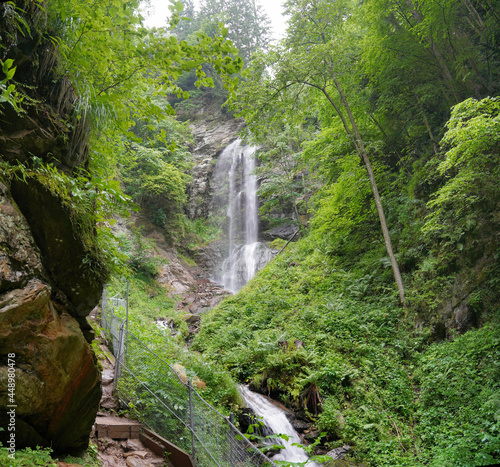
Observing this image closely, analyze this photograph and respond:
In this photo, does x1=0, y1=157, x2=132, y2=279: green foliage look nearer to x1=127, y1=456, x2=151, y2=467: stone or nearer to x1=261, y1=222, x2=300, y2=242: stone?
x1=127, y1=456, x2=151, y2=467: stone

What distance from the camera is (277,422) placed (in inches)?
282

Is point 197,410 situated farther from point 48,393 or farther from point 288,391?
point 288,391

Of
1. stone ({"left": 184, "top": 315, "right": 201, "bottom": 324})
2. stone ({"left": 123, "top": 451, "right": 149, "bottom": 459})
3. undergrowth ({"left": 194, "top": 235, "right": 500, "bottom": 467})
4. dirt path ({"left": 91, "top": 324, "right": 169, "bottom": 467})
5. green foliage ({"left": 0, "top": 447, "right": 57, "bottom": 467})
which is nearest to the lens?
green foliage ({"left": 0, "top": 447, "right": 57, "bottom": 467})

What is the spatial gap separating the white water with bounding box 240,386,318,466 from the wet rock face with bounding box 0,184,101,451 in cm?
420

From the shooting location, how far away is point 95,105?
12.0ft

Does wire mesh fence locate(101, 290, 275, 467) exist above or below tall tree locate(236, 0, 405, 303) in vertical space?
below

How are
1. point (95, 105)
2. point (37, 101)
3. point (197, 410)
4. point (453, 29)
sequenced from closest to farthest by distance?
point (37, 101), point (95, 105), point (197, 410), point (453, 29)

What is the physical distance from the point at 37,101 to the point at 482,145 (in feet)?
25.0

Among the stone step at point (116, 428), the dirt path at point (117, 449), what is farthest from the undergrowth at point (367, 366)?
the stone step at point (116, 428)

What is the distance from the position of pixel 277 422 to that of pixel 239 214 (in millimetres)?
20557

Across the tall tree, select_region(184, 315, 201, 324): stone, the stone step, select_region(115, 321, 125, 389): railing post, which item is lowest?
select_region(184, 315, 201, 324): stone

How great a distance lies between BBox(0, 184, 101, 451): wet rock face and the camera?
101 inches

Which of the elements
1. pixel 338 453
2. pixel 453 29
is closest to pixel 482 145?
pixel 453 29

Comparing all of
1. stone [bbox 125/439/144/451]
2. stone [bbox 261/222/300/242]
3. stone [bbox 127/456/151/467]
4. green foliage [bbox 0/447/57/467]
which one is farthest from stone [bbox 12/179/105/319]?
stone [bbox 261/222/300/242]
